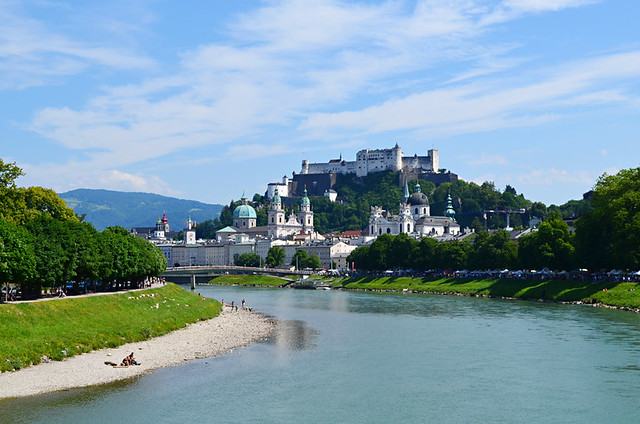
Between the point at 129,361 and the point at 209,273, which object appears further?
the point at 209,273

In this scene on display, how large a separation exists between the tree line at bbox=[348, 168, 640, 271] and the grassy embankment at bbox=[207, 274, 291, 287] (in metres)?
27.4

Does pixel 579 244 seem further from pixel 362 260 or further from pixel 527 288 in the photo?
pixel 362 260

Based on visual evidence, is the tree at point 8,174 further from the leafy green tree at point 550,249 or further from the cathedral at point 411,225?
the cathedral at point 411,225

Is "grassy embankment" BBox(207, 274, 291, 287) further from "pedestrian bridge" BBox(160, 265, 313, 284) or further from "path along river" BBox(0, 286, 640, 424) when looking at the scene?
"path along river" BBox(0, 286, 640, 424)

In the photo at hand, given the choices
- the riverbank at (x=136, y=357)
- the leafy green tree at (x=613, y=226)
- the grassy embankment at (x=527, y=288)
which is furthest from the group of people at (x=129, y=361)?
the leafy green tree at (x=613, y=226)

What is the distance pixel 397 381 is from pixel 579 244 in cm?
4470

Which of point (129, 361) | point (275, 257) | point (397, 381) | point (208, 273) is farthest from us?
point (275, 257)

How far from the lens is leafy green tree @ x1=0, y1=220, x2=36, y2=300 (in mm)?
43344

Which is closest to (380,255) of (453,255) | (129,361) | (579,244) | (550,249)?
(453,255)

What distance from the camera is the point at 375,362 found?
42.5 m

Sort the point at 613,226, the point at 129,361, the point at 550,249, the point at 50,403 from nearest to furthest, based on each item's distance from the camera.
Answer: the point at 50,403 → the point at 129,361 → the point at 613,226 → the point at 550,249

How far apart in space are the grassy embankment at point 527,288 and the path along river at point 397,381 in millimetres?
9968

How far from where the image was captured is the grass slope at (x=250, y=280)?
135375 millimetres

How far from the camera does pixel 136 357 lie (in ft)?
135
